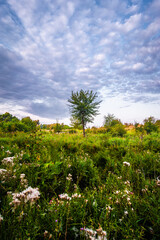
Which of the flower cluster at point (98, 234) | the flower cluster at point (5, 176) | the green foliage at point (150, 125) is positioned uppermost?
the green foliage at point (150, 125)

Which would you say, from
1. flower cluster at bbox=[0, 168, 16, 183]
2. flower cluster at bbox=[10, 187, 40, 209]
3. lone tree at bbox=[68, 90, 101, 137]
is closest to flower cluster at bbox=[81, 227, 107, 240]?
flower cluster at bbox=[10, 187, 40, 209]

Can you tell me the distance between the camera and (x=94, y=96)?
15.0 meters

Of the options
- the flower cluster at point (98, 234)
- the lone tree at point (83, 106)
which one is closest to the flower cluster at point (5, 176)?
the flower cluster at point (98, 234)

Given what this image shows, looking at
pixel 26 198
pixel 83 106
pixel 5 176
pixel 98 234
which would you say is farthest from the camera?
pixel 83 106

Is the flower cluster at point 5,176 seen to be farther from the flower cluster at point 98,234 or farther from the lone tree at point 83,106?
the lone tree at point 83,106

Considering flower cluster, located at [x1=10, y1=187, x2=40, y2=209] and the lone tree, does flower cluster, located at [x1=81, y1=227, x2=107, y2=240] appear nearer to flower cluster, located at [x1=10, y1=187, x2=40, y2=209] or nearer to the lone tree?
flower cluster, located at [x1=10, y1=187, x2=40, y2=209]

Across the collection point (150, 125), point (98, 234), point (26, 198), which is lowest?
point (98, 234)

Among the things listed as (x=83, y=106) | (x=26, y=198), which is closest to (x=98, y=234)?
(x=26, y=198)

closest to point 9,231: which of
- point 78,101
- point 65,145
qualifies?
point 65,145

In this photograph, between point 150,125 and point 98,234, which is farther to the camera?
point 150,125

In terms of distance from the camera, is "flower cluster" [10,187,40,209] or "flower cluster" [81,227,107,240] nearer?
"flower cluster" [81,227,107,240]

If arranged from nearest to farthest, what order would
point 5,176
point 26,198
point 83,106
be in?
point 26,198 < point 5,176 < point 83,106

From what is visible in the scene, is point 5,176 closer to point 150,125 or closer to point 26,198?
point 26,198

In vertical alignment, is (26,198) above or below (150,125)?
below
